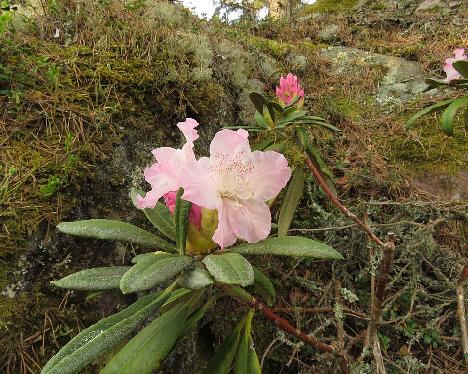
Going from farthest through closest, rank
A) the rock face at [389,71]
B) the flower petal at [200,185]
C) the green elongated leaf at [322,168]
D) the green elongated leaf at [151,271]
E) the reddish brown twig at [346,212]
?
the rock face at [389,71] → the green elongated leaf at [322,168] → the reddish brown twig at [346,212] → the flower petal at [200,185] → the green elongated leaf at [151,271]

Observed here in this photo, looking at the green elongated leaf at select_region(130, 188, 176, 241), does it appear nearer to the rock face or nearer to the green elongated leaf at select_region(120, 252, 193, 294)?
the green elongated leaf at select_region(120, 252, 193, 294)

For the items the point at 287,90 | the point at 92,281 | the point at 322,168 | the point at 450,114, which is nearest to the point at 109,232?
the point at 92,281

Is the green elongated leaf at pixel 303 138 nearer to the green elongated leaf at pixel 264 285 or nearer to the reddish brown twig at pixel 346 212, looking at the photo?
Answer: the reddish brown twig at pixel 346 212

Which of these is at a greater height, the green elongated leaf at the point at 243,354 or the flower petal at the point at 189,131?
the flower petal at the point at 189,131

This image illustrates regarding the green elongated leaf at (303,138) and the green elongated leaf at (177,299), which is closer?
the green elongated leaf at (177,299)

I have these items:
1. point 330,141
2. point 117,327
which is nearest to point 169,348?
point 117,327

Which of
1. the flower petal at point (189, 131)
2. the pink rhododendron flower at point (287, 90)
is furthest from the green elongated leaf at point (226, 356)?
the pink rhododendron flower at point (287, 90)

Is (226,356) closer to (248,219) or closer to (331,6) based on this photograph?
(248,219)
